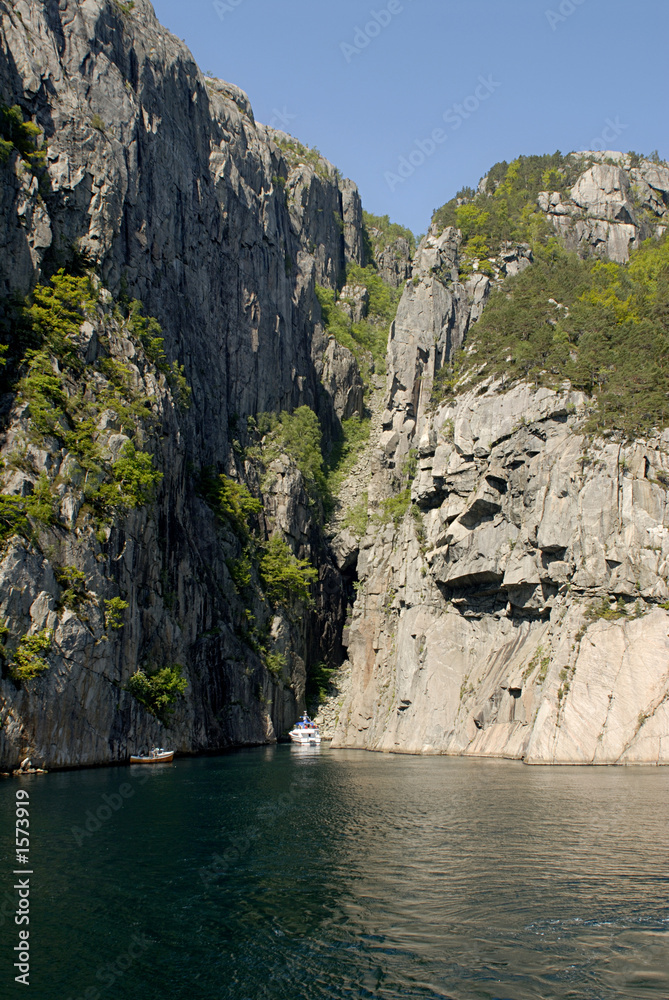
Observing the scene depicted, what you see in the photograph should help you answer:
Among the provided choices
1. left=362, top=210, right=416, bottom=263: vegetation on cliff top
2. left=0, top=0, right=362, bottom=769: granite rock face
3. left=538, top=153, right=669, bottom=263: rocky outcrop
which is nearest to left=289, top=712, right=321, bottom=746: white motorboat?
left=0, top=0, right=362, bottom=769: granite rock face

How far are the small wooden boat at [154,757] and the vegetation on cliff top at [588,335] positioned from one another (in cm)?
4079

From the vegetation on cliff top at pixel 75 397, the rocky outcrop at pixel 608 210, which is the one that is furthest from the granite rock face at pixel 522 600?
the rocky outcrop at pixel 608 210

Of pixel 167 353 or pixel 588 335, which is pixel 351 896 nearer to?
pixel 588 335

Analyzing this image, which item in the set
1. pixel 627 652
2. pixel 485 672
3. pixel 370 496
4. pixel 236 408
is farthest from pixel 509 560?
pixel 236 408

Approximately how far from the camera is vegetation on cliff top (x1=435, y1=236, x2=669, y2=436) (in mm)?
60000

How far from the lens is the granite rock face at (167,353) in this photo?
171 ft

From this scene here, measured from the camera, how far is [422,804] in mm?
33344

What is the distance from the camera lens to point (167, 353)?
79.1 m

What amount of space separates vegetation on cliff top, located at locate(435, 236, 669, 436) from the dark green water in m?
33.2

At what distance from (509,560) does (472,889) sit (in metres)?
44.2

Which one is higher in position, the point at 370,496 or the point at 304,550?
the point at 370,496

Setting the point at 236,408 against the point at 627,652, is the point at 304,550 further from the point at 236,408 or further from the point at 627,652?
the point at 627,652

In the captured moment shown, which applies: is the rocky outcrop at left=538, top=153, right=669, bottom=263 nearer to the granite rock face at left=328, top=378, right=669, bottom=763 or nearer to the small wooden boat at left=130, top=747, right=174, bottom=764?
the granite rock face at left=328, top=378, right=669, bottom=763

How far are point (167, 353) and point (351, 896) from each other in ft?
220
